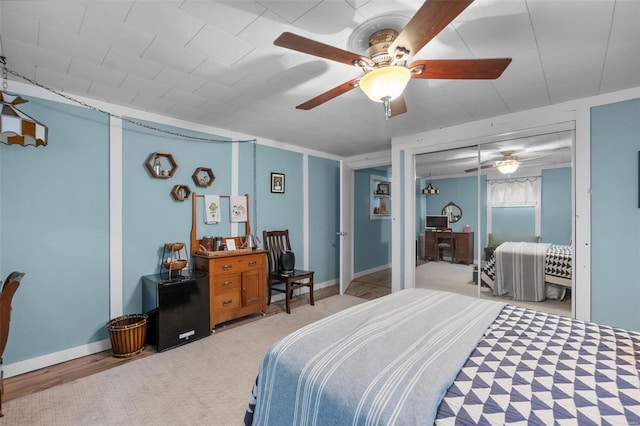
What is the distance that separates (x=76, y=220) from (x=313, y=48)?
2.75 meters

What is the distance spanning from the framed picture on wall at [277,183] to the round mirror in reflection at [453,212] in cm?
251

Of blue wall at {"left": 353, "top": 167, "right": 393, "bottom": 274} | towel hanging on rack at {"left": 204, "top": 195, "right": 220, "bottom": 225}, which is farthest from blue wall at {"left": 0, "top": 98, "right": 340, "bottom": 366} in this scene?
blue wall at {"left": 353, "top": 167, "right": 393, "bottom": 274}

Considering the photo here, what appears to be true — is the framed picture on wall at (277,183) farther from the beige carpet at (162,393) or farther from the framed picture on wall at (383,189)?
the framed picture on wall at (383,189)

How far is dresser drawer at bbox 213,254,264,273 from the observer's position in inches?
130

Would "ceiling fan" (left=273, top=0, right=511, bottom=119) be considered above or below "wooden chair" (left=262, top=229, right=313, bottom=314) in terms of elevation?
above

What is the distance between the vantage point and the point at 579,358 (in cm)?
123

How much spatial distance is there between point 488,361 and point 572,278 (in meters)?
2.52

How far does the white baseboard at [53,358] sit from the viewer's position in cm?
238

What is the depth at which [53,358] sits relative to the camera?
101 inches

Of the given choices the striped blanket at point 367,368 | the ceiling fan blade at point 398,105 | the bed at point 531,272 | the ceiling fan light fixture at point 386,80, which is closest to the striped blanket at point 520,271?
the bed at point 531,272

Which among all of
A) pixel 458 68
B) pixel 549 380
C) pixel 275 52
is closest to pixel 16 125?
pixel 275 52

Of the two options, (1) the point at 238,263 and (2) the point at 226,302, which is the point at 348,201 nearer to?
(1) the point at 238,263

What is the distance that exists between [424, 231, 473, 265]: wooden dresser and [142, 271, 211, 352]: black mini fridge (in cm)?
312

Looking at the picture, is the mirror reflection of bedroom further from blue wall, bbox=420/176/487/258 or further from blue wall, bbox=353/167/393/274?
blue wall, bbox=353/167/393/274
